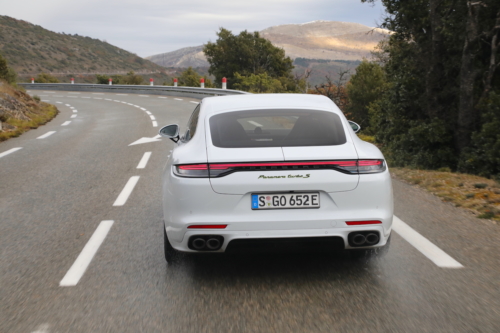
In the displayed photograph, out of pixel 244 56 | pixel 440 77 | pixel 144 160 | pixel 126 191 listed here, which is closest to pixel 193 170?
pixel 126 191

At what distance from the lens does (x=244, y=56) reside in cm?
7306

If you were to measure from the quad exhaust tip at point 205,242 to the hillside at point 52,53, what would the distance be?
98.7 metres

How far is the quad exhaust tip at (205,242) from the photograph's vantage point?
12.3ft

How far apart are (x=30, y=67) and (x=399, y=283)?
104340mm

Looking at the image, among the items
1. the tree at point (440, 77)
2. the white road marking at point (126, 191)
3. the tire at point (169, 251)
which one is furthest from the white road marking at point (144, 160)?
the tree at point (440, 77)

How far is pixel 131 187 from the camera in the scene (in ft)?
25.9

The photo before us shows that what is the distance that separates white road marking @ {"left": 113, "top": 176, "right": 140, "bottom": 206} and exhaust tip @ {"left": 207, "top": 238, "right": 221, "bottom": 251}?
328 cm

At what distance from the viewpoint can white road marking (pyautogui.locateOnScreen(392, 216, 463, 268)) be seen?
444 centimetres

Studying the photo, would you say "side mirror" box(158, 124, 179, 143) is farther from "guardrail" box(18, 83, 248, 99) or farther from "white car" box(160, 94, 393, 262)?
"guardrail" box(18, 83, 248, 99)

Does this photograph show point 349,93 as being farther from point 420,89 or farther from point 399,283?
point 399,283

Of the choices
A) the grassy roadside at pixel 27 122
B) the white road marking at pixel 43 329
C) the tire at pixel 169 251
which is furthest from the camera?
the grassy roadside at pixel 27 122

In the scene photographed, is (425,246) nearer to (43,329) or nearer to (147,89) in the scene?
(43,329)

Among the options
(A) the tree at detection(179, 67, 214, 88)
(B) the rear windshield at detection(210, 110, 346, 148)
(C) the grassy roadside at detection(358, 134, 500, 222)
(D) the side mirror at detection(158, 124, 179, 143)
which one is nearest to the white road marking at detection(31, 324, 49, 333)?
(B) the rear windshield at detection(210, 110, 346, 148)

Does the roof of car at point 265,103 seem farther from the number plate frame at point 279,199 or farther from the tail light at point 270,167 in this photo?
the number plate frame at point 279,199
